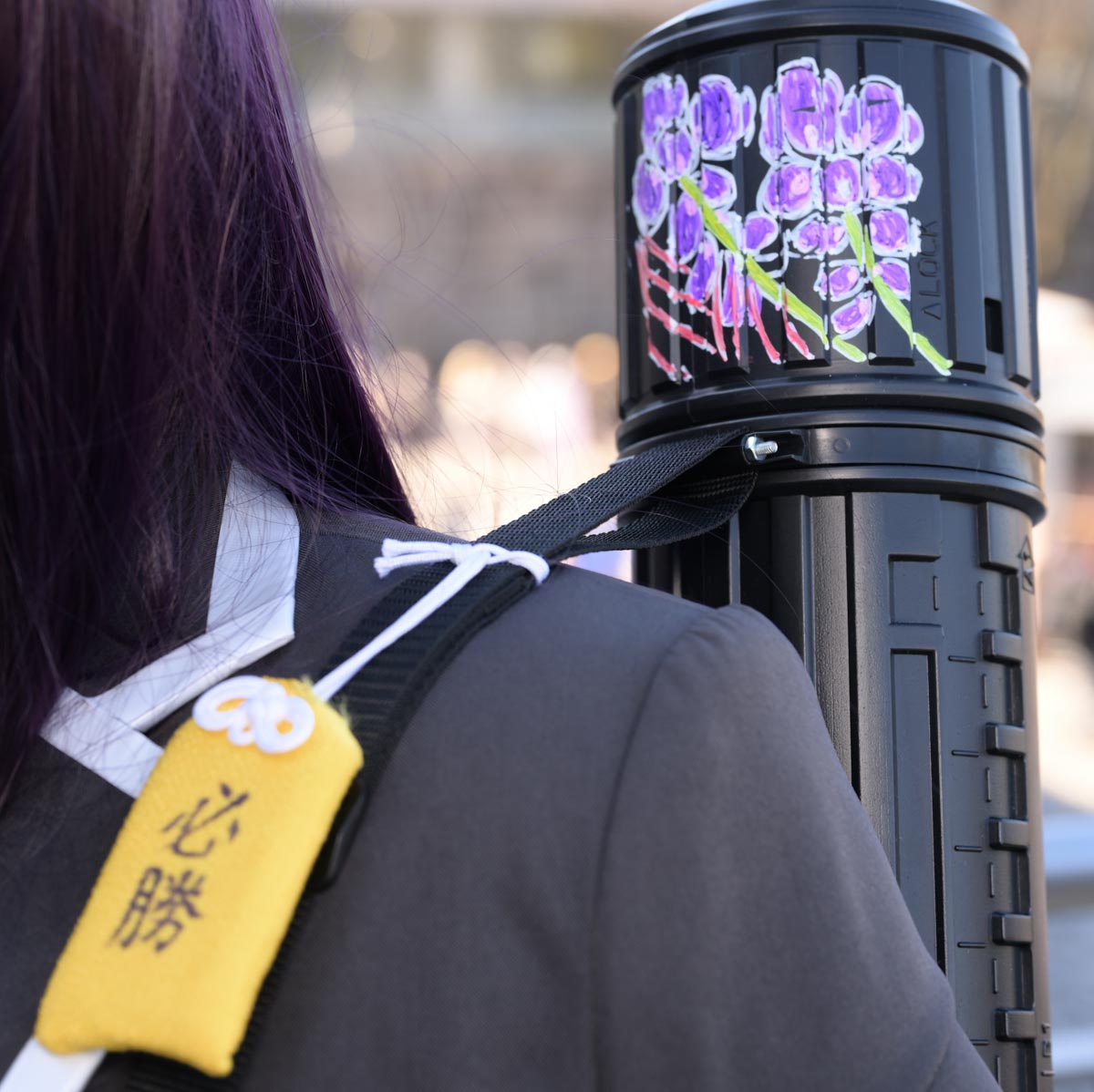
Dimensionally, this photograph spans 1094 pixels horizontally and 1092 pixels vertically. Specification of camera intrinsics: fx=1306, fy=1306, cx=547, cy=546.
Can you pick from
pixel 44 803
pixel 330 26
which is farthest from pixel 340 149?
pixel 44 803

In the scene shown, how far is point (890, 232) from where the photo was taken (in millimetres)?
834

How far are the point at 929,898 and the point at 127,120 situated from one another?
Answer: 0.64 meters

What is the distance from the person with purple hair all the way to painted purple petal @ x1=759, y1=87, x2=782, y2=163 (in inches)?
12.3

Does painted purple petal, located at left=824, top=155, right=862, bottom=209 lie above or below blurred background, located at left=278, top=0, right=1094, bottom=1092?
below

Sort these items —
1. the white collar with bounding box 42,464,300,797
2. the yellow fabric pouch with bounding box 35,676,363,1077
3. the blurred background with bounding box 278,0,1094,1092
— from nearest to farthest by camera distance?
the yellow fabric pouch with bounding box 35,676,363,1077 < the white collar with bounding box 42,464,300,797 < the blurred background with bounding box 278,0,1094,1092

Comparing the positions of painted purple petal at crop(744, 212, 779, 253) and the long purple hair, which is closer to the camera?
the long purple hair

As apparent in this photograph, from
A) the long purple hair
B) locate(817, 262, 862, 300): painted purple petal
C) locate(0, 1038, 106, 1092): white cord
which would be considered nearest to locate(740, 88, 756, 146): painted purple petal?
locate(817, 262, 862, 300): painted purple petal

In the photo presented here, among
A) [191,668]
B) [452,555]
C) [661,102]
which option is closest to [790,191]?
[661,102]

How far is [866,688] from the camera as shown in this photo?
82 cm

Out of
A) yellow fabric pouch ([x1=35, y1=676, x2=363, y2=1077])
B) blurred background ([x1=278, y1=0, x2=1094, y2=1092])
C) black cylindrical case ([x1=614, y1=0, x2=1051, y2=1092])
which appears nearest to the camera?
yellow fabric pouch ([x1=35, y1=676, x2=363, y2=1077])

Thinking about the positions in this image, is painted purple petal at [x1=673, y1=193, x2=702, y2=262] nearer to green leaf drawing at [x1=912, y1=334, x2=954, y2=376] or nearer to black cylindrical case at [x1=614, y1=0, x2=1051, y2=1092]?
black cylindrical case at [x1=614, y1=0, x2=1051, y2=1092]

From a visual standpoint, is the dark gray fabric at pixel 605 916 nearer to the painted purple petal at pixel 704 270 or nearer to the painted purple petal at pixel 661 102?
the painted purple petal at pixel 704 270

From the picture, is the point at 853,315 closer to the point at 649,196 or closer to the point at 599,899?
the point at 649,196

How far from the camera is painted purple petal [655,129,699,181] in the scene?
877 millimetres
